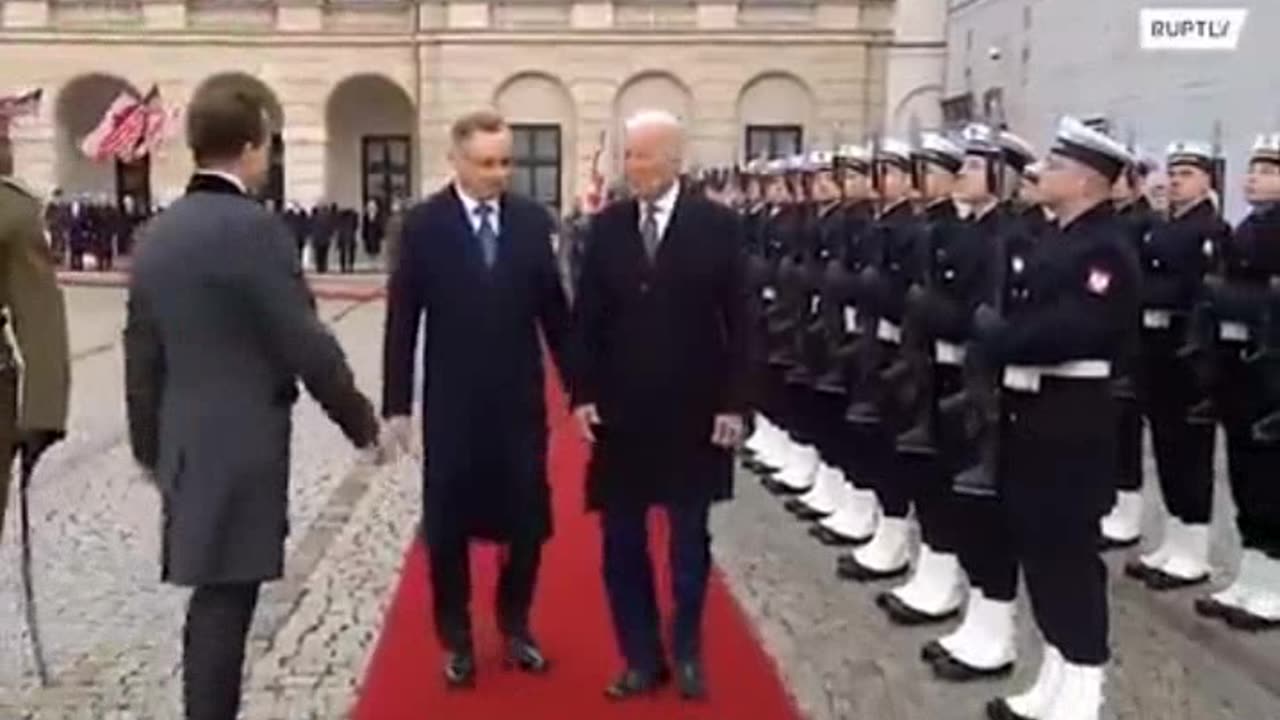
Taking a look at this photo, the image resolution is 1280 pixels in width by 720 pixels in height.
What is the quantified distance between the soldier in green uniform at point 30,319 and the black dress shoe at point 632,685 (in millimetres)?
2165

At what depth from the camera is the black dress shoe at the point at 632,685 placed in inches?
297

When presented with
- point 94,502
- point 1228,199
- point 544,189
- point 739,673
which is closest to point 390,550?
point 94,502

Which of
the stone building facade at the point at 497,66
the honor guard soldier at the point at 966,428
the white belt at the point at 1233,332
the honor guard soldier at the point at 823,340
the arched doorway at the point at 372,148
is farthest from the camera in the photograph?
the arched doorway at the point at 372,148

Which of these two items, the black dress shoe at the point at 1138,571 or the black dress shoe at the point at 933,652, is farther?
the black dress shoe at the point at 1138,571

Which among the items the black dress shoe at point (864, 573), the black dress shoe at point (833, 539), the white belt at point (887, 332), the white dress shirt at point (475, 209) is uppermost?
the white dress shirt at point (475, 209)

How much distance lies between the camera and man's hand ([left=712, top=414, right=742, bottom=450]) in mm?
7473

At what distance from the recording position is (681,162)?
25.3 ft

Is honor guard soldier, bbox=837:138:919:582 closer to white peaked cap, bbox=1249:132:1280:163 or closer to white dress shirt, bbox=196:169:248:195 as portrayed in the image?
white peaked cap, bbox=1249:132:1280:163

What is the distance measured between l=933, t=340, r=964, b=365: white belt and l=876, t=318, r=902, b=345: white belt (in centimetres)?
98

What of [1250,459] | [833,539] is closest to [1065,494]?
[1250,459]

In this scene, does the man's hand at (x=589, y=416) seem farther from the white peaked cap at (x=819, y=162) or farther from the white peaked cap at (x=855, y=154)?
the white peaked cap at (x=819, y=162)

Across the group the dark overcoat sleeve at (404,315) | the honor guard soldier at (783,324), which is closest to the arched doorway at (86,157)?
the honor guard soldier at (783,324)

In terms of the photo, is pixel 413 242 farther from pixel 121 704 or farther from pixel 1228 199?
pixel 1228 199

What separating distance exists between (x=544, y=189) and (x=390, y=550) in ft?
139
